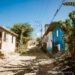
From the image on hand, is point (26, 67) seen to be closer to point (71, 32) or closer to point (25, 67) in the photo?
point (25, 67)

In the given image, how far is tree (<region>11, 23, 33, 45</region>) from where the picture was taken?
53553mm

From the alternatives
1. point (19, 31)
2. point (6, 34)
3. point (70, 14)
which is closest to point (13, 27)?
point (19, 31)

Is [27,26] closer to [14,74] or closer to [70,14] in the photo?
[70,14]

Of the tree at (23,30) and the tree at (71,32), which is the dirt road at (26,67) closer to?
the tree at (71,32)

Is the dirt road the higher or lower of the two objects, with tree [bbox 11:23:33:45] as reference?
lower

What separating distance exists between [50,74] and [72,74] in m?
1.54

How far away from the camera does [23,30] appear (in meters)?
53.2

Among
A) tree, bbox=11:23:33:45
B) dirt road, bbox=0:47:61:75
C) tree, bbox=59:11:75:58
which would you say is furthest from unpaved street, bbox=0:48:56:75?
tree, bbox=11:23:33:45

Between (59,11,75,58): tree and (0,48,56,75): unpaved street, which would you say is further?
(59,11,75,58): tree

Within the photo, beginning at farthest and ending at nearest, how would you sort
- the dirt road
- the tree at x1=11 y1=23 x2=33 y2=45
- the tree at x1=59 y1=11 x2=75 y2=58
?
the tree at x1=11 y1=23 x2=33 y2=45 < the tree at x1=59 y1=11 x2=75 y2=58 < the dirt road

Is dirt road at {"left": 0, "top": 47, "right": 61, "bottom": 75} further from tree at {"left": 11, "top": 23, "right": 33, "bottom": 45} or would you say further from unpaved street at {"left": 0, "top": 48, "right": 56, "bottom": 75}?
tree at {"left": 11, "top": 23, "right": 33, "bottom": 45}

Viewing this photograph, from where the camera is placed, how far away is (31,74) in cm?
1250

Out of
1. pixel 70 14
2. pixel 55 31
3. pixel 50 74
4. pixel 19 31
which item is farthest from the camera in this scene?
pixel 19 31

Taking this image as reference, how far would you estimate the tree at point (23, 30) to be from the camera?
176 feet
